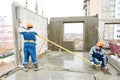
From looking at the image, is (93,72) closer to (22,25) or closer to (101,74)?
(101,74)

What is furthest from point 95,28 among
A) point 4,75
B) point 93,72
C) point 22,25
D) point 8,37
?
point 8,37

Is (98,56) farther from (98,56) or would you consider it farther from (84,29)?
(84,29)

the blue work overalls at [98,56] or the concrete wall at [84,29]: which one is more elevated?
the concrete wall at [84,29]

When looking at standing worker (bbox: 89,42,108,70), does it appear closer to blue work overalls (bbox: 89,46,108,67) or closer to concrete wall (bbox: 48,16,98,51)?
blue work overalls (bbox: 89,46,108,67)

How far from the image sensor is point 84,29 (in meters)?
8.58

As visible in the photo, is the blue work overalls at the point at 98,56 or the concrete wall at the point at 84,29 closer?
the blue work overalls at the point at 98,56

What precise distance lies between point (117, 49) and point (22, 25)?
4223 mm

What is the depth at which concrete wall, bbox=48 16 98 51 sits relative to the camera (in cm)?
848

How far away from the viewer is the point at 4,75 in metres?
3.86

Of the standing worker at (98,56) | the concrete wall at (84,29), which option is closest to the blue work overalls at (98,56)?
the standing worker at (98,56)

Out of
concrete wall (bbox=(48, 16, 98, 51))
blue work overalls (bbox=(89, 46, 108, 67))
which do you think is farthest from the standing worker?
concrete wall (bbox=(48, 16, 98, 51))

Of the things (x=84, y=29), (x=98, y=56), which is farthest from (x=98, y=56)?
(x=84, y=29)

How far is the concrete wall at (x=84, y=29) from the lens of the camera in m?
8.48

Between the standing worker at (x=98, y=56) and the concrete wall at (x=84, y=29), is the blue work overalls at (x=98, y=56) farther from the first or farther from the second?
the concrete wall at (x=84, y=29)
